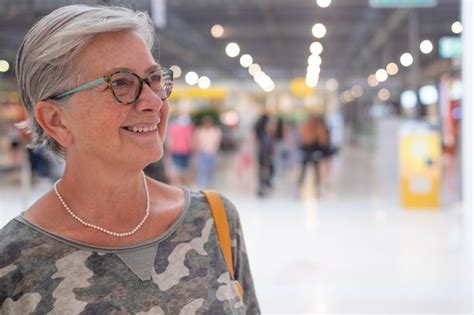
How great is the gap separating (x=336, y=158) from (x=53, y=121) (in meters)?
19.9

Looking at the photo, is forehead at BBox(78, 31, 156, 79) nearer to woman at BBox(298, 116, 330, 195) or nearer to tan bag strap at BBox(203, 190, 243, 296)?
tan bag strap at BBox(203, 190, 243, 296)

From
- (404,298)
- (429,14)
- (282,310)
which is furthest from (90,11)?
(429,14)

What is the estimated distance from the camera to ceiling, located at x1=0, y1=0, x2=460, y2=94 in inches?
349

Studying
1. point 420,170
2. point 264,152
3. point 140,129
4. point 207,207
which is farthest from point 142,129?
point 264,152

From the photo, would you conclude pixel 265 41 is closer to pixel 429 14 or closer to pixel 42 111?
pixel 429 14

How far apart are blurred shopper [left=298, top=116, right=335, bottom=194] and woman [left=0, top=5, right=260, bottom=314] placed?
33.4ft

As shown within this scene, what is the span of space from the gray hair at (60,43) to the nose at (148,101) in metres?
0.11

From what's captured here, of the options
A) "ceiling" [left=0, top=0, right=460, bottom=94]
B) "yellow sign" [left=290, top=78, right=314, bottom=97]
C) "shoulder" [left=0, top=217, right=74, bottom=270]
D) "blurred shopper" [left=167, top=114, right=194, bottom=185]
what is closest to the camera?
"shoulder" [left=0, top=217, right=74, bottom=270]

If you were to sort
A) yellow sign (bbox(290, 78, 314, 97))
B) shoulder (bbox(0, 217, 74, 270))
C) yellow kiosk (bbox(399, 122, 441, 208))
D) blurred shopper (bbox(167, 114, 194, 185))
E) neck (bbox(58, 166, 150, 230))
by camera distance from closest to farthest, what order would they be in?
shoulder (bbox(0, 217, 74, 270)), neck (bbox(58, 166, 150, 230)), yellow kiosk (bbox(399, 122, 441, 208)), blurred shopper (bbox(167, 114, 194, 185)), yellow sign (bbox(290, 78, 314, 97))

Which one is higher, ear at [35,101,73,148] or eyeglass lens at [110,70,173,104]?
eyeglass lens at [110,70,173,104]

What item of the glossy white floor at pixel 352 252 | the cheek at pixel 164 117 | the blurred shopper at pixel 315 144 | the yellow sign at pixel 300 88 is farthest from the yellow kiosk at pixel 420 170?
the yellow sign at pixel 300 88

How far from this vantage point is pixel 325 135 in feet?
38.0

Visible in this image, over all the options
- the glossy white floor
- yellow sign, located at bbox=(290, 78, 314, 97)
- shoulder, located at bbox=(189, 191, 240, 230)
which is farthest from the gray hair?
yellow sign, located at bbox=(290, 78, 314, 97)

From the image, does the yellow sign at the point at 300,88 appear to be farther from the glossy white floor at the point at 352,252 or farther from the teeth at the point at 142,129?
the teeth at the point at 142,129
